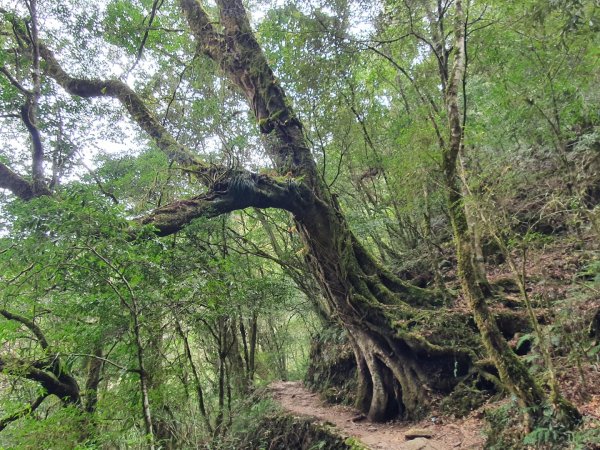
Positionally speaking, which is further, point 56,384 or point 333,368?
point 333,368

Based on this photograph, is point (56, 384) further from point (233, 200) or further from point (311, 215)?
point (311, 215)

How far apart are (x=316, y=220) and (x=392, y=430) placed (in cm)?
381

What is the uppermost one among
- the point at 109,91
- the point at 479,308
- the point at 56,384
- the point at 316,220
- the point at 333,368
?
the point at 109,91

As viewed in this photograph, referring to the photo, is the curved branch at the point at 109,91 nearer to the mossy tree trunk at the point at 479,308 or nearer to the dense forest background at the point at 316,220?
the dense forest background at the point at 316,220

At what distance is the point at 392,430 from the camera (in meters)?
5.95

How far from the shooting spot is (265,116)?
737cm

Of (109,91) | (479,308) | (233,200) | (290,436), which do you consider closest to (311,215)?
(233,200)

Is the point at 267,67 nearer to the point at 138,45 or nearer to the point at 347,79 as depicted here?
the point at 347,79

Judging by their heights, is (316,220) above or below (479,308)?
above

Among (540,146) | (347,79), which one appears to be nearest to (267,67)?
(347,79)

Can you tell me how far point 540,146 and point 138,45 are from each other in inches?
348

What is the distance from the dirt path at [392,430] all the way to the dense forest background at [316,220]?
27cm

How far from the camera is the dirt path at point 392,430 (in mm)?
4742

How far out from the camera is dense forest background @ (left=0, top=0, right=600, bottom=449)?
385 centimetres
